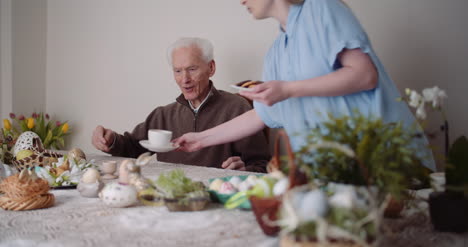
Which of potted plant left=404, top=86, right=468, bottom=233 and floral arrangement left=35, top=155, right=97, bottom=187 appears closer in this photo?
potted plant left=404, top=86, right=468, bottom=233

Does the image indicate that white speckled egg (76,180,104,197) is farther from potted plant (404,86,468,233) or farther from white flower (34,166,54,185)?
potted plant (404,86,468,233)

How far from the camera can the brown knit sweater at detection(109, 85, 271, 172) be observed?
2414 mm

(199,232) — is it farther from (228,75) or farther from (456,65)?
(228,75)

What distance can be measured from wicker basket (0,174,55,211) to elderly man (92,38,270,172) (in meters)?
1.27

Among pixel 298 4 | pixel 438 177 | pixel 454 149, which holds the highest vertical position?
pixel 298 4

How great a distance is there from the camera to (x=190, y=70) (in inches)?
100

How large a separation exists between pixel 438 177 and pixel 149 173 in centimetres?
107

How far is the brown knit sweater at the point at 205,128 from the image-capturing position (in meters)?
2.41

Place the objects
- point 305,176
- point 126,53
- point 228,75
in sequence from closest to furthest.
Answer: point 305,176, point 228,75, point 126,53

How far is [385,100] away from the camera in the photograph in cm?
131

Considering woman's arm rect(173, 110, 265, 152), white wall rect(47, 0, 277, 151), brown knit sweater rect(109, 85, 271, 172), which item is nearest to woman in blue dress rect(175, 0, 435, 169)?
woman's arm rect(173, 110, 265, 152)

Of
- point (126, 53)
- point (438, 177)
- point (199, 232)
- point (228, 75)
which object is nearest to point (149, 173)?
point (199, 232)

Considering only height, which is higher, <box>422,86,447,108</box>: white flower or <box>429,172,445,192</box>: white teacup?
<box>422,86,447,108</box>: white flower

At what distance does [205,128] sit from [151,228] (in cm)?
162
